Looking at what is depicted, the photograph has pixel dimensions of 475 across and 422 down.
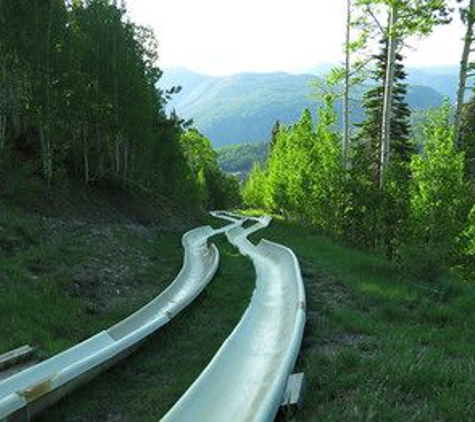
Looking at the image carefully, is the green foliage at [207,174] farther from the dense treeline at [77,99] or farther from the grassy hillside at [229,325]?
the grassy hillside at [229,325]

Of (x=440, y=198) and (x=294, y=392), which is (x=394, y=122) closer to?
(x=440, y=198)

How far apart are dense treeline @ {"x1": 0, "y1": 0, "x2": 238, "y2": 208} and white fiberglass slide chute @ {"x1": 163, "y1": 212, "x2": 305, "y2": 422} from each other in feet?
35.4

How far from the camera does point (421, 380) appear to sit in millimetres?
5871

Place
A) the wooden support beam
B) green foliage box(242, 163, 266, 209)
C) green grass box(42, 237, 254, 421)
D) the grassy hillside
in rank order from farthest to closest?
green foliage box(242, 163, 266, 209), green grass box(42, 237, 254, 421), the grassy hillside, the wooden support beam

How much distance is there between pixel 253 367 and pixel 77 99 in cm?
1708

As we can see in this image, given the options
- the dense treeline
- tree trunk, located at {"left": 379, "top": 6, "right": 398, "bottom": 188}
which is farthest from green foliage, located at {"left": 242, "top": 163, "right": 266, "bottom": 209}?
tree trunk, located at {"left": 379, "top": 6, "right": 398, "bottom": 188}

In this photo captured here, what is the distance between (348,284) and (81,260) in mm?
5811

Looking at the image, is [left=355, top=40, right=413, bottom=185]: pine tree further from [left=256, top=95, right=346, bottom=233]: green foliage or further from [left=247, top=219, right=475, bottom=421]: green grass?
[left=247, top=219, right=475, bottom=421]: green grass

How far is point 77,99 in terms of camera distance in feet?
72.4

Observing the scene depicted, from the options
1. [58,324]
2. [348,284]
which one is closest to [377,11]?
[348,284]

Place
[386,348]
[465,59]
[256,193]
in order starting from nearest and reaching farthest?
[386,348] → [465,59] → [256,193]

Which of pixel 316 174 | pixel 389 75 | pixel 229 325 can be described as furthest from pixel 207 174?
pixel 229 325

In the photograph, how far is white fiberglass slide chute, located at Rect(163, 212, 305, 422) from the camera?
5.55 metres

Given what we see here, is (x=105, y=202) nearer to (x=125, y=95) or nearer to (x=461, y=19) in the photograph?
(x=125, y=95)
